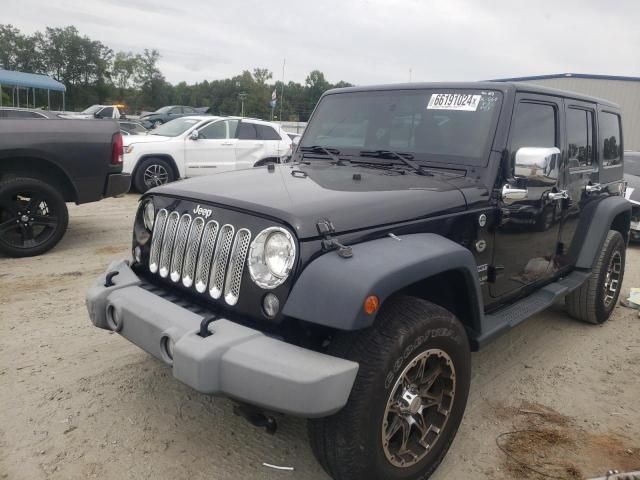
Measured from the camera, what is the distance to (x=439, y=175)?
3268 mm

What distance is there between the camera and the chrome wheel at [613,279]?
487 centimetres

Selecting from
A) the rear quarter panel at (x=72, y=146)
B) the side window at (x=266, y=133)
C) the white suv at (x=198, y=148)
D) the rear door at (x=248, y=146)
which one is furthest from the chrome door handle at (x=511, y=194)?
the side window at (x=266, y=133)

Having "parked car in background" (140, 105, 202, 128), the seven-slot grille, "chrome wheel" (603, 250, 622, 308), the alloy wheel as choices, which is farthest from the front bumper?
"parked car in background" (140, 105, 202, 128)

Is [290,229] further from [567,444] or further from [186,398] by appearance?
[567,444]

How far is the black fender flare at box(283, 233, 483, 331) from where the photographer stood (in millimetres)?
2072

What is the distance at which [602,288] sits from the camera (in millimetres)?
4633

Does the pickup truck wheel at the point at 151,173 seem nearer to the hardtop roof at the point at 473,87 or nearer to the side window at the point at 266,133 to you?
the side window at the point at 266,133

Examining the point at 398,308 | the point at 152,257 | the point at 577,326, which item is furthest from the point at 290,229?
the point at 577,326

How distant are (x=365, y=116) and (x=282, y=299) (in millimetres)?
1955

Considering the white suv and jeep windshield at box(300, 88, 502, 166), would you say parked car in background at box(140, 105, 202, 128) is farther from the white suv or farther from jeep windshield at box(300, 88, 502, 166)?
jeep windshield at box(300, 88, 502, 166)

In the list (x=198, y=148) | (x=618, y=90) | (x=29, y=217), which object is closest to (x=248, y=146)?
(x=198, y=148)

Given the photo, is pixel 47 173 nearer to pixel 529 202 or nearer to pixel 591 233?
pixel 529 202

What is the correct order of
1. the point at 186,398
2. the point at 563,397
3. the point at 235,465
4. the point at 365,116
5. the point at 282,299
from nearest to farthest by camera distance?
1. the point at 282,299
2. the point at 235,465
3. the point at 186,398
4. the point at 563,397
5. the point at 365,116

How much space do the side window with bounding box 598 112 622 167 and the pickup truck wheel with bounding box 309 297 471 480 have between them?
9.86 feet
